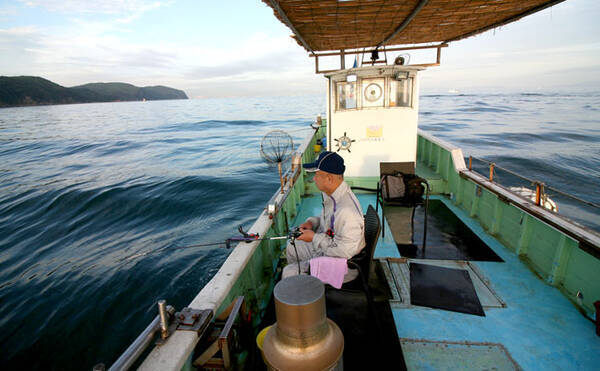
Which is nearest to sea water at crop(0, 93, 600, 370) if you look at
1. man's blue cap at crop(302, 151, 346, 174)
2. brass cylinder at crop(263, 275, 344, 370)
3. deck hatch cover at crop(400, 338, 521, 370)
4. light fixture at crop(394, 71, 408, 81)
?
man's blue cap at crop(302, 151, 346, 174)

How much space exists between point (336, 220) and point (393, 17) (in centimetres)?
451

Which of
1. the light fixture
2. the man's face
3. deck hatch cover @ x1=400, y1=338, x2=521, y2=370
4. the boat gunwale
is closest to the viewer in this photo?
the boat gunwale

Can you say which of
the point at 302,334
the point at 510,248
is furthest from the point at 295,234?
the point at 510,248

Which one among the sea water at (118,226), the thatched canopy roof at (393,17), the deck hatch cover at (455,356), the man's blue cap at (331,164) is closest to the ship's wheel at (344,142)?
the thatched canopy roof at (393,17)

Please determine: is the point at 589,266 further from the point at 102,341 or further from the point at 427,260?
the point at 102,341

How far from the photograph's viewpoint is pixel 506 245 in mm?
4934

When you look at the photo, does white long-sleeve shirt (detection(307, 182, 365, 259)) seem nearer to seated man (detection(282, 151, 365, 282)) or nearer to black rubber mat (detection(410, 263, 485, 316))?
seated man (detection(282, 151, 365, 282))

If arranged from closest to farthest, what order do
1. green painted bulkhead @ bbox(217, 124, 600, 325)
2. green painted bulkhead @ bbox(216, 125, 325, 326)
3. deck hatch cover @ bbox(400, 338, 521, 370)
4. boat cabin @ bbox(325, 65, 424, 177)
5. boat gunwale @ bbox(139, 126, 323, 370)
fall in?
boat gunwale @ bbox(139, 126, 323, 370)
deck hatch cover @ bbox(400, 338, 521, 370)
green painted bulkhead @ bbox(216, 125, 325, 326)
green painted bulkhead @ bbox(217, 124, 600, 325)
boat cabin @ bbox(325, 65, 424, 177)

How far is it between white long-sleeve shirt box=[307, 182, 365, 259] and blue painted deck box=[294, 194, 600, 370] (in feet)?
4.43

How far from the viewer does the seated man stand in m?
2.76

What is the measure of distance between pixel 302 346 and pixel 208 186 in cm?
1611

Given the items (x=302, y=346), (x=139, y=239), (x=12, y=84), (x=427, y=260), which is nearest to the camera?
(x=302, y=346)

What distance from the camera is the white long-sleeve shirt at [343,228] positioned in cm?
276

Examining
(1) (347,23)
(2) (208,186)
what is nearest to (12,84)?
(2) (208,186)
